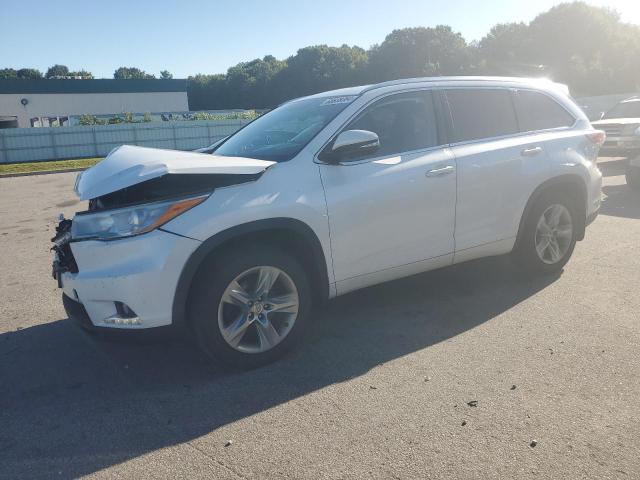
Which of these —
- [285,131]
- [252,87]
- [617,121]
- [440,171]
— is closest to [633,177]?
[617,121]

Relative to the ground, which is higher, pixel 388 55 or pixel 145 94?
pixel 388 55

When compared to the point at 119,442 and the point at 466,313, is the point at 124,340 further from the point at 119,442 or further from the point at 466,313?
the point at 466,313

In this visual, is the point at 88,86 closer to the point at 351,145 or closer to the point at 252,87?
the point at 252,87

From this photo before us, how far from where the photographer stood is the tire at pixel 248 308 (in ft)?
11.5

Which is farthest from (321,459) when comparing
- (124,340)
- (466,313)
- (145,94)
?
(145,94)

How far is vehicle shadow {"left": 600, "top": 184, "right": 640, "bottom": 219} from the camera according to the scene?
27.7 ft

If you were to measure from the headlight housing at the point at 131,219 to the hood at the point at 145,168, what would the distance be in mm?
139

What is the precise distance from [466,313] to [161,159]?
2.69m

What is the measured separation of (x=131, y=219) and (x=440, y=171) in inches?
91.6

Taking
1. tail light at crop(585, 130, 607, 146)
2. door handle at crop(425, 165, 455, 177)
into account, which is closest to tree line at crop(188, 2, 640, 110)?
tail light at crop(585, 130, 607, 146)

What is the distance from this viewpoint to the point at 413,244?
4285mm

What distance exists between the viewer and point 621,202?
931 centimetres

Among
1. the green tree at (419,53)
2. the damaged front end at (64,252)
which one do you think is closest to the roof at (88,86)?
the green tree at (419,53)

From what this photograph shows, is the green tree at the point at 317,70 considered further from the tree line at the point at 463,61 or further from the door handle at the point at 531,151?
the door handle at the point at 531,151
